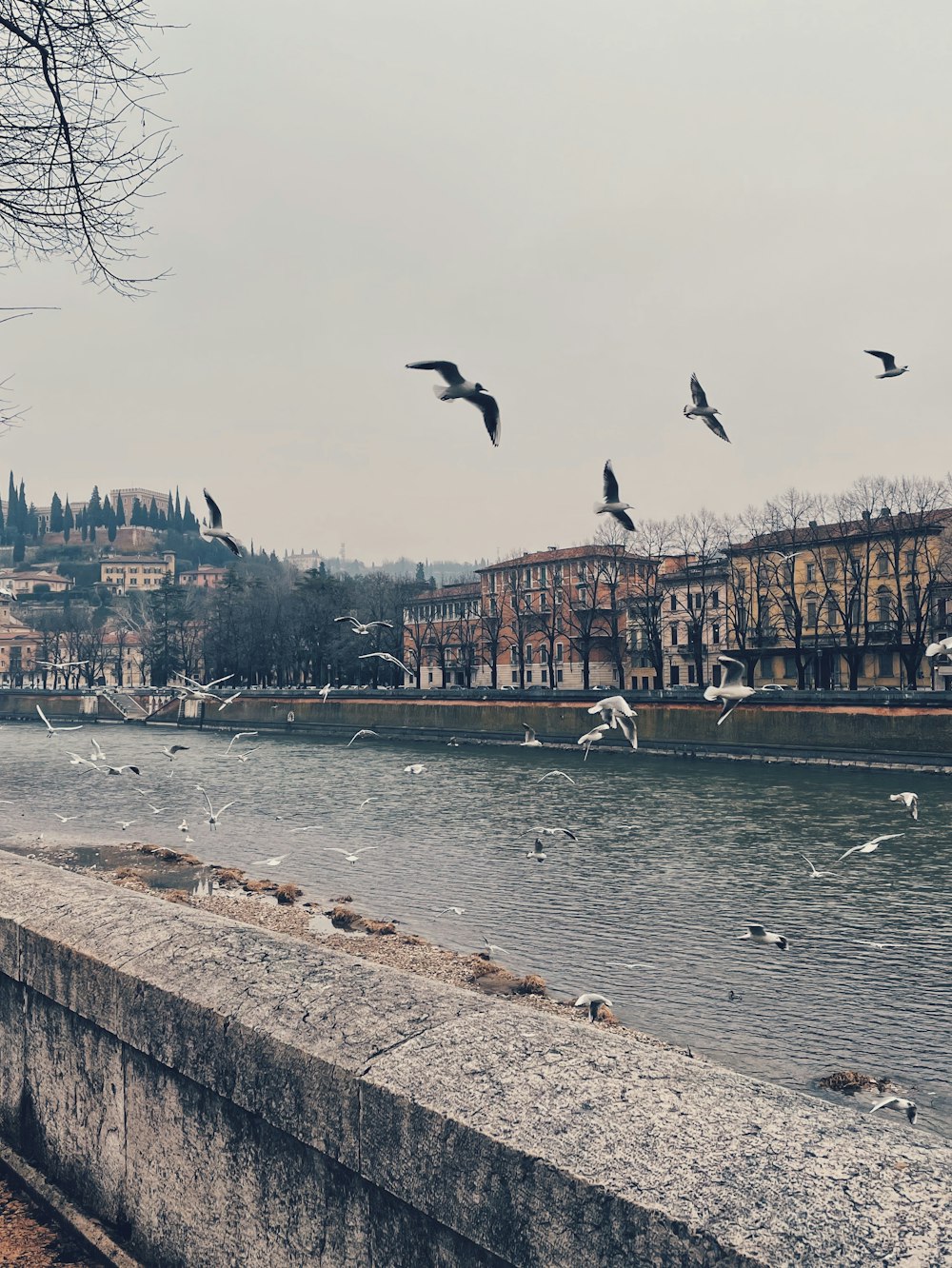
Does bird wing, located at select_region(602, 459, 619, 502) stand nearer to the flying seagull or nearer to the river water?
the flying seagull

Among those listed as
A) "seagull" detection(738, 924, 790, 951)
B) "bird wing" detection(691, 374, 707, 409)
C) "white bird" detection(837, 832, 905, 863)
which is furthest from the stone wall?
"white bird" detection(837, 832, 905, 863)

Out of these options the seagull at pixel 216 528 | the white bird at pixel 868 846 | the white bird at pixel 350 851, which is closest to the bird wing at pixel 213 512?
the seagull at pixel 216 528

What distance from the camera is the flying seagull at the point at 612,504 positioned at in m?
10.9

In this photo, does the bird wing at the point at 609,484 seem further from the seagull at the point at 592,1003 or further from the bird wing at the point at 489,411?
the seagull at the point at 592,1003

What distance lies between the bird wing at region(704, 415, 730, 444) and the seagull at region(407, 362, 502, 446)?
11.5 feet

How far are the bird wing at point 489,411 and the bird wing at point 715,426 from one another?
11.5 ft

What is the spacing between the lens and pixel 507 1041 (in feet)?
9.29

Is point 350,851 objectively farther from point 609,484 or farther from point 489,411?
point 489,411

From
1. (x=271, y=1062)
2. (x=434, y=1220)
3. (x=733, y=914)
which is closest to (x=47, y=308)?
(x=271, y=1062)

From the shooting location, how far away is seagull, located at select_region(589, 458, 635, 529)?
10.9 meters

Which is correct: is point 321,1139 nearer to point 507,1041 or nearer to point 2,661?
point 507,1041

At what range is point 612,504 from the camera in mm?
10914

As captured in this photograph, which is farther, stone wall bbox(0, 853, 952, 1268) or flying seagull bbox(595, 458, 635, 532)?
flying seagull bbox(595, 458, 635, 532)

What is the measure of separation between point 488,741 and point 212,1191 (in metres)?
64.3
